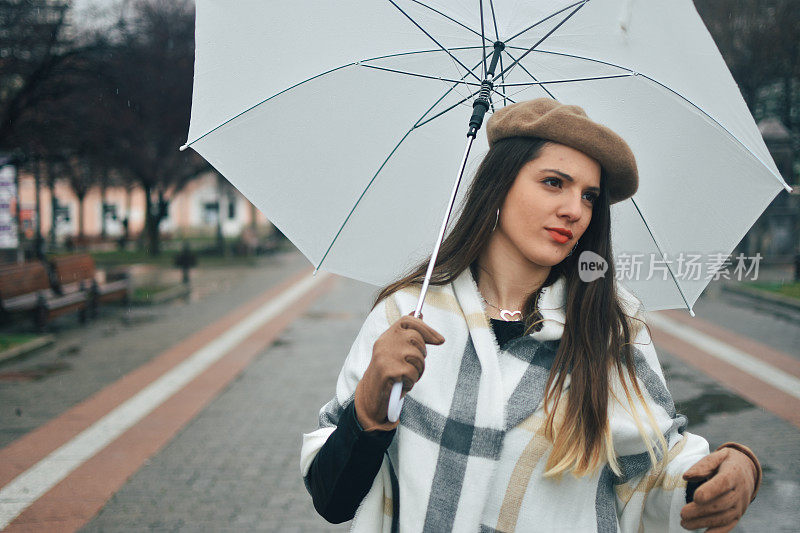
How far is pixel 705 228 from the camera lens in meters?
2.29

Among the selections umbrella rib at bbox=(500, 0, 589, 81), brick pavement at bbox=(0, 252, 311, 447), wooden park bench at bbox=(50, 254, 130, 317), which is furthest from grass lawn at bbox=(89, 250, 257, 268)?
umbrella rib at bbox=(500, 0, 589, 81)

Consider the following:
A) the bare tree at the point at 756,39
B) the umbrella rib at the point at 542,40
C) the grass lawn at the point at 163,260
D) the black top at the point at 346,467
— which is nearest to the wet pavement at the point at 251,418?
the umbrella rib at the point at 542,40

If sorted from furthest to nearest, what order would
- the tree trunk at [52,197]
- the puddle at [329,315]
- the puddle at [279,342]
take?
1. the tree trunk at [52,197]
2. the puddle at [329,315]
3. the puddle at [279,342]

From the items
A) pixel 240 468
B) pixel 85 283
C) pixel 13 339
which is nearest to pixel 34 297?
pixel 13 339

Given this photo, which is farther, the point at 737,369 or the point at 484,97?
the point at 737,369

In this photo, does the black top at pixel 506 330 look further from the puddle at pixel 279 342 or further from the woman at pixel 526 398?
the puddle at pixel 279 342

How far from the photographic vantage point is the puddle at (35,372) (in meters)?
7.75

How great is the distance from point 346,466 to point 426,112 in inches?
45.9

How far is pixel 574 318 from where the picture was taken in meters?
1.79

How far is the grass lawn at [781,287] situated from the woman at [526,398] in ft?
43.0

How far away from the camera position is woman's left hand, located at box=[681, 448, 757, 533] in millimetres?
1455

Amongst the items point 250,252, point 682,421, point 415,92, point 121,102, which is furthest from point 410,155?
point 250,252

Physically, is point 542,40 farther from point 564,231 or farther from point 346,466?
point 346,466

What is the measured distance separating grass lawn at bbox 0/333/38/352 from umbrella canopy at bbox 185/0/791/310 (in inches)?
306
